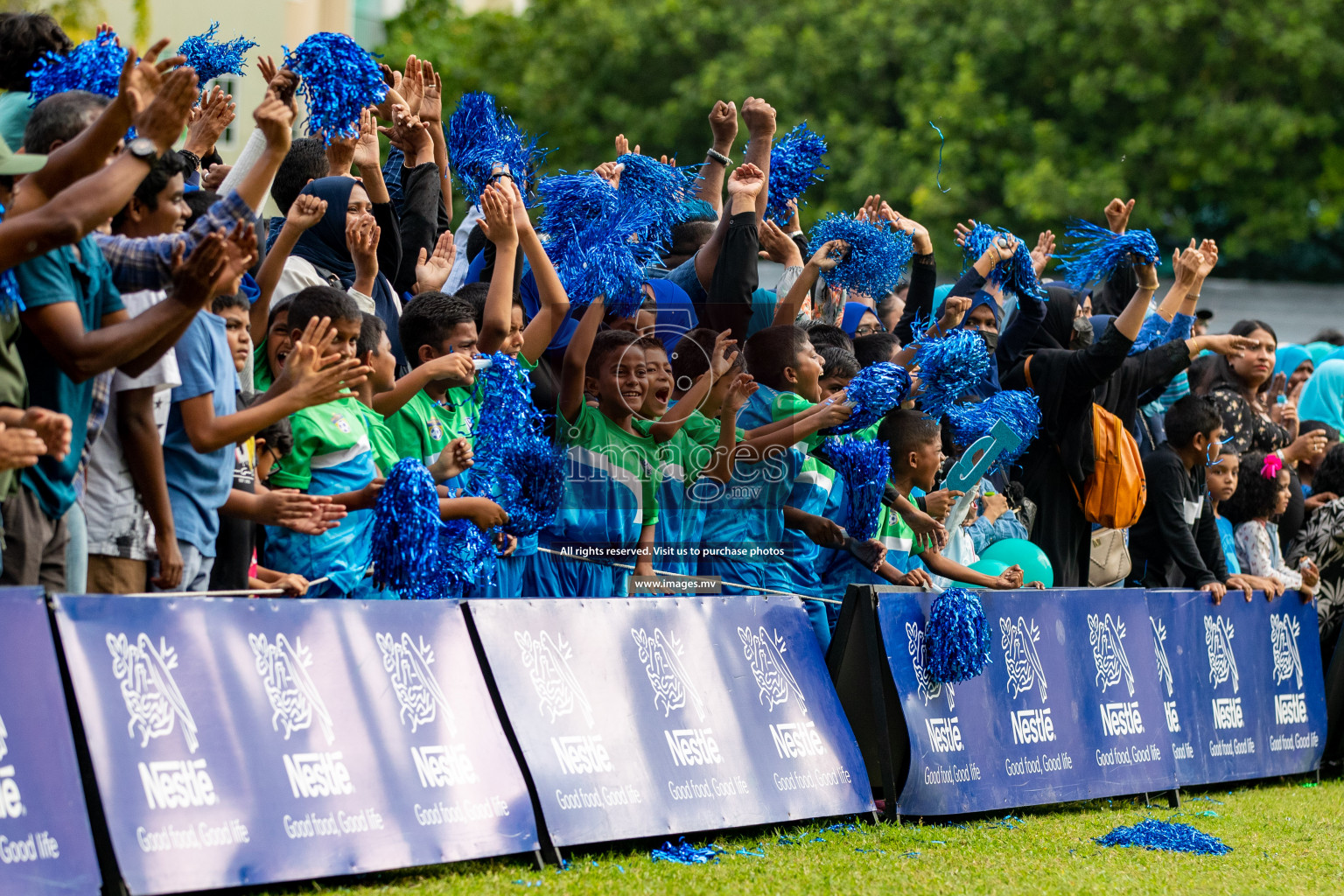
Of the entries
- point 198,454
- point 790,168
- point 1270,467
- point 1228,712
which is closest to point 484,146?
point 790,168

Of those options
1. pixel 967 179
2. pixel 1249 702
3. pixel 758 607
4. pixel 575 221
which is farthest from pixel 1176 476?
pixel 967 179

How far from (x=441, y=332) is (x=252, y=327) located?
75 cm

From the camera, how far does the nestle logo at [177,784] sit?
4.39 m

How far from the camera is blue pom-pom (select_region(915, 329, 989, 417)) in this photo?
670 centimetres

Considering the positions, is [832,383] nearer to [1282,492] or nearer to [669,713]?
[669,713]

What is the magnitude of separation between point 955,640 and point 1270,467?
3706 millimetres

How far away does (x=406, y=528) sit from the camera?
17.4ft

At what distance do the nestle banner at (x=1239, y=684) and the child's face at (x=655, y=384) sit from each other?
2989 millimetres

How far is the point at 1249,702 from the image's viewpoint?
843cm

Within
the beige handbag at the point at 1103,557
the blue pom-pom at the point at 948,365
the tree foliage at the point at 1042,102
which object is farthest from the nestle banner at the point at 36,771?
the tree foliage at the point at 1042,102

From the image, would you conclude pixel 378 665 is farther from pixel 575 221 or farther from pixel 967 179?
pixel 967 179

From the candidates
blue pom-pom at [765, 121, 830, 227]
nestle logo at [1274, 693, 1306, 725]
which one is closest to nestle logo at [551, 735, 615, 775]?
blue pom-pom at [765, 121, 830, 227]

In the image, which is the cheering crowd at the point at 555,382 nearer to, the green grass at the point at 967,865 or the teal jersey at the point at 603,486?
the teal jersey at the point at 603,486

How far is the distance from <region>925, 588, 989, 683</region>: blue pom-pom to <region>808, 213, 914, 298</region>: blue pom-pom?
6.54 ft
